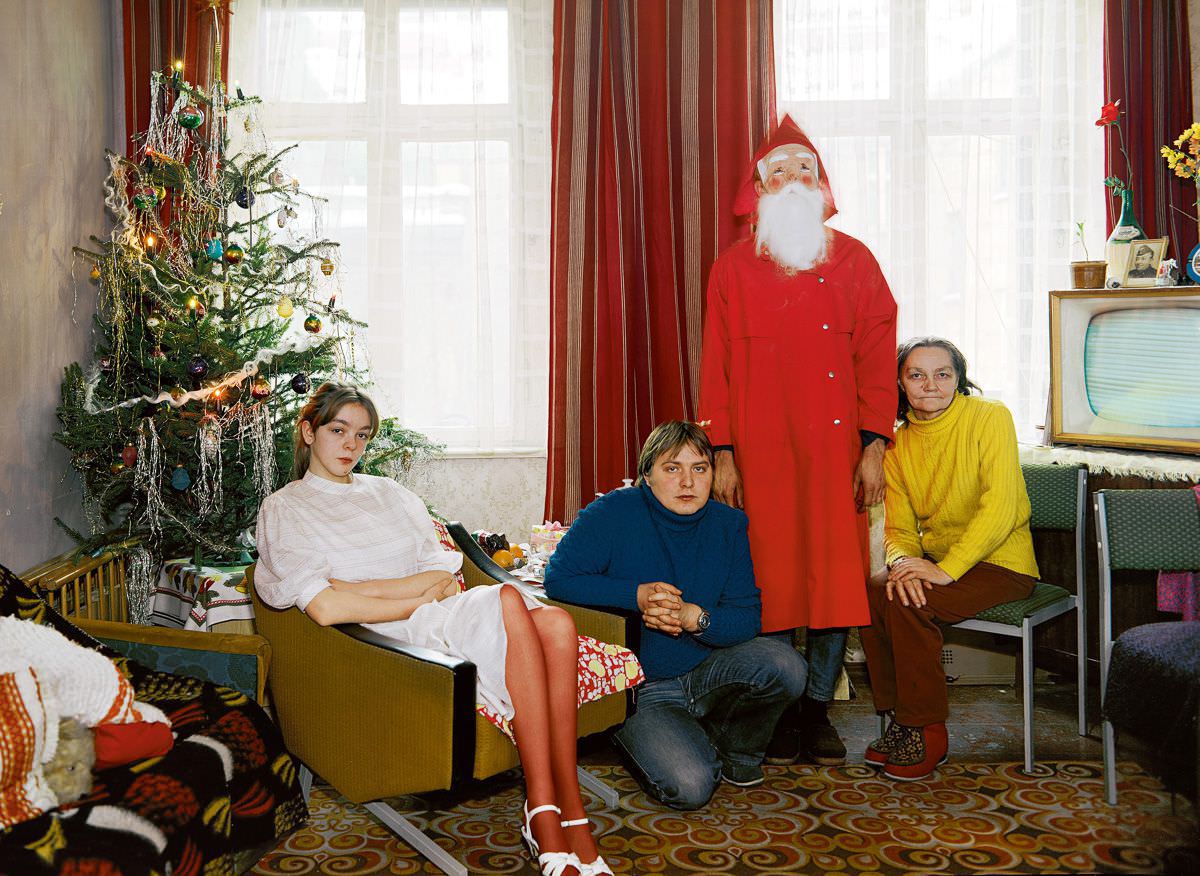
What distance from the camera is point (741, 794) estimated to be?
2.65m

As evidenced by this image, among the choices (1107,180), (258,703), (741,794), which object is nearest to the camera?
(258,703)

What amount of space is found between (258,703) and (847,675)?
6.81 ft

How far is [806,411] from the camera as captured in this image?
9.55 feet

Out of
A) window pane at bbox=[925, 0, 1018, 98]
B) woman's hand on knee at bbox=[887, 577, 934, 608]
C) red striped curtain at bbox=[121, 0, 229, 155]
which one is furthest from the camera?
window pane at bbox=[925, 0, 1018, 98]

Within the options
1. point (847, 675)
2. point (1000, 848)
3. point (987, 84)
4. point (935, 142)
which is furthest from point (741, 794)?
point (987, 84)

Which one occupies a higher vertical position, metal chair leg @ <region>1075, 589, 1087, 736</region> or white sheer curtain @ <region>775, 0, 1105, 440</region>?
white sheer curtain @ <region>775, 0, 1105, 440</region>

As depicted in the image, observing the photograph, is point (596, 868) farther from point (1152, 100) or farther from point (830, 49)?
point (1152, 100)

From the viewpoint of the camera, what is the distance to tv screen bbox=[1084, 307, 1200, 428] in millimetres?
3170

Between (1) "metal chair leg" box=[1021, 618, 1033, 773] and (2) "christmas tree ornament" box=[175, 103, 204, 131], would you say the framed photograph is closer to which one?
(1) "metal chair leg" box=[1021, 618, 1033, 773]

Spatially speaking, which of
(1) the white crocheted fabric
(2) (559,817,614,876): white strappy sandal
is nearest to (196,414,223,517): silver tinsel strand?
(1) the white crocheted fabric

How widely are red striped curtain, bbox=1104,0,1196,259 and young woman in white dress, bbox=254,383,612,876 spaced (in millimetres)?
2992

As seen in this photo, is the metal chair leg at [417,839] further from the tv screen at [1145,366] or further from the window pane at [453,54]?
the window pane at [453,54]

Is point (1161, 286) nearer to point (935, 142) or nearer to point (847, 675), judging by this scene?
point (935, 142)

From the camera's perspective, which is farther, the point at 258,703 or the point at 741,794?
→ the point at 741,794
